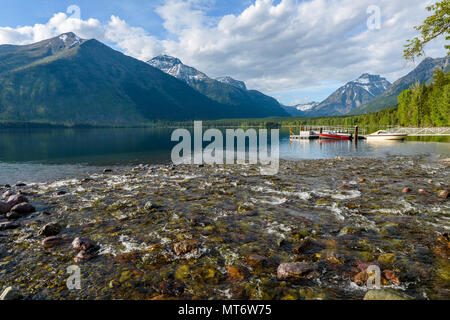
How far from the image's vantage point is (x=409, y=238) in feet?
31.1

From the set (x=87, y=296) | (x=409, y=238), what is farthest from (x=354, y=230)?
(x=87, y=296)

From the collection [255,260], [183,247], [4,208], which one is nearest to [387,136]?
[255,260]

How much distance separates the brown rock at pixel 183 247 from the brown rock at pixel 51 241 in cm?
513

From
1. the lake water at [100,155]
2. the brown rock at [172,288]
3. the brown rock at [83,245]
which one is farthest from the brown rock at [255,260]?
the lake water at [100,155]

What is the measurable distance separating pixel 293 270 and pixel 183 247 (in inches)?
164

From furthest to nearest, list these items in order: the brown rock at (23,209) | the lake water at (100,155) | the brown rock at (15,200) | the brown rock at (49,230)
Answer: the lake water at (100,155) < the brown rock at (15,200) < the brown rock at (23,209) < the brown rock at (49,230)

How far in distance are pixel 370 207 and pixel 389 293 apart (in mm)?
8755

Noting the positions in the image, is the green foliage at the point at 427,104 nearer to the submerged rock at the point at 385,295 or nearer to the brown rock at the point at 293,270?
the brown rock at the point at 293,270

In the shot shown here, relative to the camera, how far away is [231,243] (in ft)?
31.8

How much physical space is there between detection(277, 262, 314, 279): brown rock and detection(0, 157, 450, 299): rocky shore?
0.04m

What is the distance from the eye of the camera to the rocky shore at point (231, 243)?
6874 mm

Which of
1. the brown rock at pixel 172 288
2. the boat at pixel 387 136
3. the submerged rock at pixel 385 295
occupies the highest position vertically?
the boat at pixel 387 136

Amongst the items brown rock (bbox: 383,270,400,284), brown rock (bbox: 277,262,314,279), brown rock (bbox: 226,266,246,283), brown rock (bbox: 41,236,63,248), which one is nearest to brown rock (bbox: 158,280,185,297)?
brown rock (bbox: 226,266,246,283)

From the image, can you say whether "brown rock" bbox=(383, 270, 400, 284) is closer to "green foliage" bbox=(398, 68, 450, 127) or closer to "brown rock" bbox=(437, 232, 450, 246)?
"brown rock" bbox=(437, 232, 450, 246)
